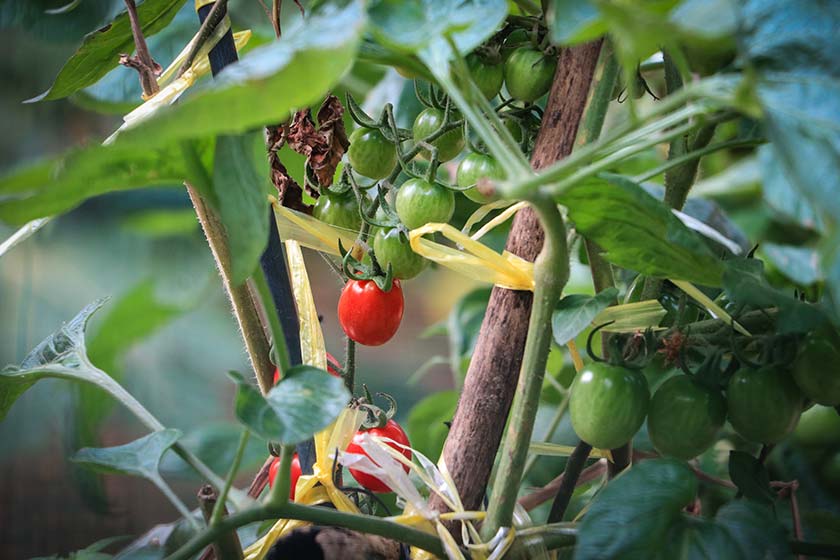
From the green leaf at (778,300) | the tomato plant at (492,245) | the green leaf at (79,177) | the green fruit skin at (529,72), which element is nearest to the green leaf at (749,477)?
the tomato plant at (492,245)

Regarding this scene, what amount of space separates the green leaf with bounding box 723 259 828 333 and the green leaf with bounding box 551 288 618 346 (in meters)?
0.06

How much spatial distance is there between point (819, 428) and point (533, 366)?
1.57 ft

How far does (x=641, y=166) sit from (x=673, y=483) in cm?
51

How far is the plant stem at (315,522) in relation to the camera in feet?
1.12

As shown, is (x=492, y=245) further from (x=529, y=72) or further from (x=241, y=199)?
(x=241, y=199)

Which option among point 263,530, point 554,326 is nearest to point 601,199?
point 554,326

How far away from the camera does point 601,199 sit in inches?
13.6

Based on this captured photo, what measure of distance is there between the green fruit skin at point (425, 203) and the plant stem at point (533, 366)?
0.25 feet

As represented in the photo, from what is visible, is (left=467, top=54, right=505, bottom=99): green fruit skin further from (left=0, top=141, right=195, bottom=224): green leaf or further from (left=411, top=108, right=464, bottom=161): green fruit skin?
(left=0, top=141, right=195, bottom=224): green leaf

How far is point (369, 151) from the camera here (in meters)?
0.44

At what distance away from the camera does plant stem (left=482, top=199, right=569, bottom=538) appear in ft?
1.14

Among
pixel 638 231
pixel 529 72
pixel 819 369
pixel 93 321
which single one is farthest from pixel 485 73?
pixel 93 321

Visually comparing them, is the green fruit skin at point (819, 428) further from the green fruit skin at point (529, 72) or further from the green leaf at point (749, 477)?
the green fruit skin at point (529, 72)

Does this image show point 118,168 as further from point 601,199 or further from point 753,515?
point 753,515
